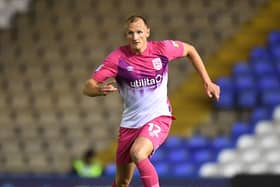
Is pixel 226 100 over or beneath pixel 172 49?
beneath

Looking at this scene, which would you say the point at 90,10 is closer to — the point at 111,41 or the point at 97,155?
the point at 111,41

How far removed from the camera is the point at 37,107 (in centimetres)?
1633

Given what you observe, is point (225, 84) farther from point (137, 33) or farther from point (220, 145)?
point (137, 33)

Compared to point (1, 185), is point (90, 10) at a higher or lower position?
higher

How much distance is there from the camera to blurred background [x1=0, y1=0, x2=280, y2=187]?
14.5 m

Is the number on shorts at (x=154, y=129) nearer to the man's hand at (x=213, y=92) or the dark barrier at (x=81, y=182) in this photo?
the man's hand at (x=213, y=92)

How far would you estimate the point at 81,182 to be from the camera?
12.0m

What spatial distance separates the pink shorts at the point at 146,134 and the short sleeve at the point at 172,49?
512mm

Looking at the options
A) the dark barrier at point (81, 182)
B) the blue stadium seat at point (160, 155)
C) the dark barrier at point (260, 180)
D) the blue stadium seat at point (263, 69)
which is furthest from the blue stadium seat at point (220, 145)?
the dark barrier at point (260, 180)

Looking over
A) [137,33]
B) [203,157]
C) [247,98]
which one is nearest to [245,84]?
[247,98]

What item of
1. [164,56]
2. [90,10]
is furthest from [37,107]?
[164,56]

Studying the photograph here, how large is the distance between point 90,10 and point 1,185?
505cm

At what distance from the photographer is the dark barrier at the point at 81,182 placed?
11.6 metres

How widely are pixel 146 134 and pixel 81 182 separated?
3.62 m
